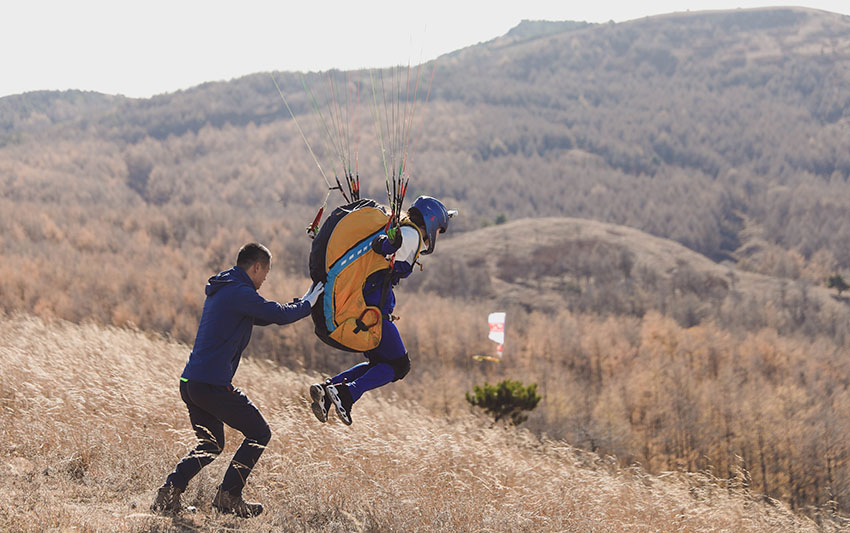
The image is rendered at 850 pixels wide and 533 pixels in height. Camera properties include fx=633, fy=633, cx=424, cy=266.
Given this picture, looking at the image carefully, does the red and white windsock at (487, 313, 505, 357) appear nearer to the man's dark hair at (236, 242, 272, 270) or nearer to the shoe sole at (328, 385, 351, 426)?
the shoe sole at (328, 385, 351, 426)

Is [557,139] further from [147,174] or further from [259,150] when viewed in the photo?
[147,174]

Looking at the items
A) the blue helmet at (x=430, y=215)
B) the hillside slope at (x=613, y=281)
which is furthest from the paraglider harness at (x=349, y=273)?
the hillside slope at (x=613, y=281)

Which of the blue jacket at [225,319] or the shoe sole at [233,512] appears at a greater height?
the blue jacket at [225,319]

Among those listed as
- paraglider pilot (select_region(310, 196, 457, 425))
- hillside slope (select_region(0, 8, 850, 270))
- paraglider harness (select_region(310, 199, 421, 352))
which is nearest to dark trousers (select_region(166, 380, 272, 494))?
paraglider pilot (select_region(310, 196, 457, 425))

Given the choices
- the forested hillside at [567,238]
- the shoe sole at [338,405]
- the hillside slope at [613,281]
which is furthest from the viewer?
the hillside slope at [613,281]

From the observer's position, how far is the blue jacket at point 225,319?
451cm

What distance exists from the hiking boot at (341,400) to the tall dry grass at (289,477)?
837 millimetres

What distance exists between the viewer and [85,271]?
1791 inches

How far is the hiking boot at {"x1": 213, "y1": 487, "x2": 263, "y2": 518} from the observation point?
15.6 feet

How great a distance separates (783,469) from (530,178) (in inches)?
4653

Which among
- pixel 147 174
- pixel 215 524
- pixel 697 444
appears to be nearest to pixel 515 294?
pixel 697 444

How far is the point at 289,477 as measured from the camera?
5.66 meters

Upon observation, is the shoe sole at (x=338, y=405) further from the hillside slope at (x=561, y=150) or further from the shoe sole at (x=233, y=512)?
the hillside slope at (x=561, y=150)

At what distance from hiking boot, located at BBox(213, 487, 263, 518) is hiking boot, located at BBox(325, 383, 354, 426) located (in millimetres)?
936
